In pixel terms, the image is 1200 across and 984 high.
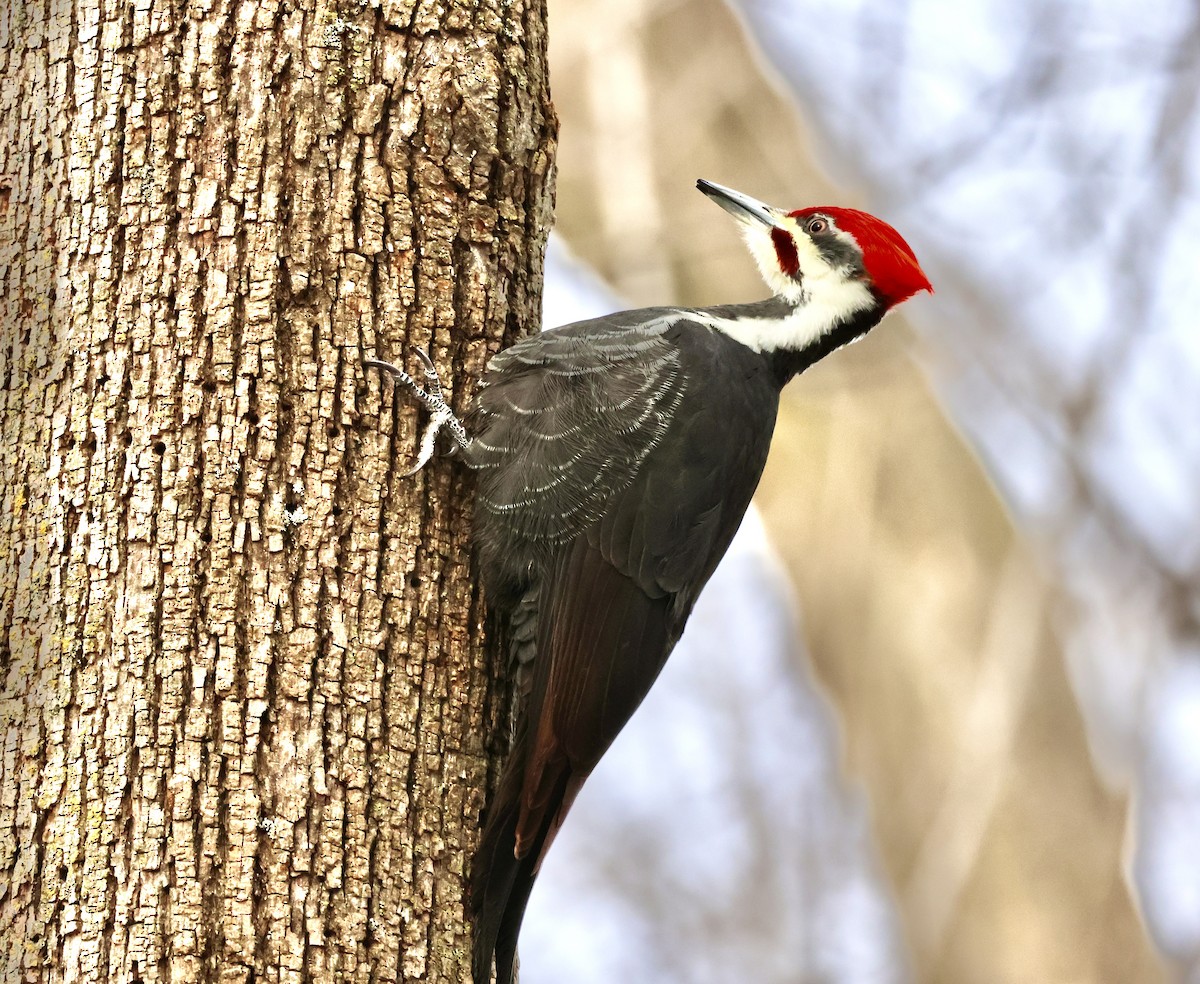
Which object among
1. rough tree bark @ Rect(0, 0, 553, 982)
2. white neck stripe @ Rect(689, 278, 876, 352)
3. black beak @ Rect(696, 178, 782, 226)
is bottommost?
rough tree bark @ Rect(0, 0, 553, 982)

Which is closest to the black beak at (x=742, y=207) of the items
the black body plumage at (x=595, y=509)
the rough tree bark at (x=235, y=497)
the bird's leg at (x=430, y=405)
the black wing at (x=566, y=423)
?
the black body plumage at (x=595, y=509)

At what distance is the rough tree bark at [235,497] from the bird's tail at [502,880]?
38 mm

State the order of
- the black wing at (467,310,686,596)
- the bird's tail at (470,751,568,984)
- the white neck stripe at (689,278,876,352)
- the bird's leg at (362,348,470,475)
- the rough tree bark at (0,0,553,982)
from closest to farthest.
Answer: the rough tree bark at (0,0,553,982) < the bird's tail at (470,751,568,984) < the bird's leg at (362,348,470,475) < the black wing at (467,310,686,596) < the white neck stripe at (689,278,876,352)

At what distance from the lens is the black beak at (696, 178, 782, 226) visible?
3.30 metres

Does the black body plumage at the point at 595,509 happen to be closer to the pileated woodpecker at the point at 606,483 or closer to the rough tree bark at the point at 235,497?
the pileated woodpecker at the point at 606,483

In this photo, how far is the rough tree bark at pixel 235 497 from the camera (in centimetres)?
196

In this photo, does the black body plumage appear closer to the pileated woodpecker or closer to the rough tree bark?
the pileated woodpecker

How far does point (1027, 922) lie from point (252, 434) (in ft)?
11.0

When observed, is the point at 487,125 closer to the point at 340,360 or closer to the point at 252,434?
the point at 340,360

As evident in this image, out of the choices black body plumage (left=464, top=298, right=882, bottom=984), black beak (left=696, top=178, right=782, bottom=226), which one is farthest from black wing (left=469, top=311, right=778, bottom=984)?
black beak (left=696, top=178, right=782, bottom=226)

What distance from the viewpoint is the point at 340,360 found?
227 cm

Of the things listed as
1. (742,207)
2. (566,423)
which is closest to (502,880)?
(566,423)

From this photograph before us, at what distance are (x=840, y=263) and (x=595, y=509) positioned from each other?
98cm

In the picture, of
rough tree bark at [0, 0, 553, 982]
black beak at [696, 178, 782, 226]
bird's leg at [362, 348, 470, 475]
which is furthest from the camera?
black beak at [696, 178, 782, 226]
